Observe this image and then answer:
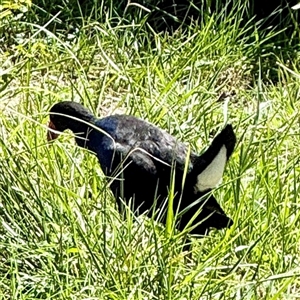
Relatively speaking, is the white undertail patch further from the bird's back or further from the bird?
the bird's back

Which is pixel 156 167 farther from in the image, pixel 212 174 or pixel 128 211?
pixel 128 211

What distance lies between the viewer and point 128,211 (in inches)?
120

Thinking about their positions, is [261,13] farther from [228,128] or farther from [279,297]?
[279,297]

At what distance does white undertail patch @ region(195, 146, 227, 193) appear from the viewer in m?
3.27

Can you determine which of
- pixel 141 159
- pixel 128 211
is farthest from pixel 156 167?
pixel 128 211

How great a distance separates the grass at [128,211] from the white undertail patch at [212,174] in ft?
0.21

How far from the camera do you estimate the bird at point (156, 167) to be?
10.7 feet

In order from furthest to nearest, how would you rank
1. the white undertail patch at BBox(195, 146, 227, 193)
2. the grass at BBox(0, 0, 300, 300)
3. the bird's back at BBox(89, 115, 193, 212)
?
the bird's back at BBox(89, 115, 193, 212) → the white undertail patch at BBox(195, 146, 227, 193) → the grass at BBox(0, 0, 300, 300)

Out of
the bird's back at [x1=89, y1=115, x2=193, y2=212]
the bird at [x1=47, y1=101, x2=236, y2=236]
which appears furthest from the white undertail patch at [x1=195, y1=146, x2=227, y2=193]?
the bird's back at [x1=89, y1=115, x2=193, y2=212]

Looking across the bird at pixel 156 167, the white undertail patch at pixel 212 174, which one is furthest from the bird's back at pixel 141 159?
the white undertail patch at pixel 212 174

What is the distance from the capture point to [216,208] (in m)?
3.31

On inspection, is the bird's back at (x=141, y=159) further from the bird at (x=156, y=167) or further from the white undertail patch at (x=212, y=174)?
the white undertail patch at (x=212, y=174)

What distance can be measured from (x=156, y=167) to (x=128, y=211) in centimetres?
48

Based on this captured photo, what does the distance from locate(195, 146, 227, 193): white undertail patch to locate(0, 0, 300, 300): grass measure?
7 centimetres
